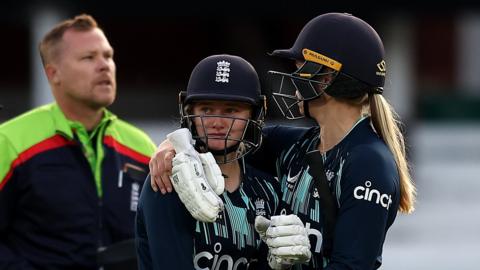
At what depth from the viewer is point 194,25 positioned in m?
18.0

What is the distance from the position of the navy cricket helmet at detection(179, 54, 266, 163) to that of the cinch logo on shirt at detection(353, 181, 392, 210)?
404mm

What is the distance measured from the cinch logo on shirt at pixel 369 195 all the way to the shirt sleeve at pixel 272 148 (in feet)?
1.67

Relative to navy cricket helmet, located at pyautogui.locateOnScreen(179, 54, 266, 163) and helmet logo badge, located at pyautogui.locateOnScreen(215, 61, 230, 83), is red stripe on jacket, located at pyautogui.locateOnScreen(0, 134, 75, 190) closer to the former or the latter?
navy cricket helmet, located at pyautogui.locateOnScreen(179, 54, 266, 163)

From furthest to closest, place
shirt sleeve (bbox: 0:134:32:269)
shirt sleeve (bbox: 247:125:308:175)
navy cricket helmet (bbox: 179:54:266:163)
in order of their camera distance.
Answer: shirt sleeve (bbox: 0:134:32:269)
shirt sleeve (bbox: 247:125:308:175)
navy cricket helmet (bbox: 179:54:266:163)

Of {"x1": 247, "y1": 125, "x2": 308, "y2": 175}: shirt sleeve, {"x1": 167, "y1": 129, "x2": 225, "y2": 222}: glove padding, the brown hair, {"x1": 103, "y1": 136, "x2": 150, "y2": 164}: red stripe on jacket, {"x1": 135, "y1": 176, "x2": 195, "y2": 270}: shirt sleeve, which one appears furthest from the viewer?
the brown hair

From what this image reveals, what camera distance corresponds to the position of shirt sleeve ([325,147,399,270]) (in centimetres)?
327

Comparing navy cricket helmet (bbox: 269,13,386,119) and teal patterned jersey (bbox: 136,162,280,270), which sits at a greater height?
navy cricket helmet (bbox: 269,13,386,119)

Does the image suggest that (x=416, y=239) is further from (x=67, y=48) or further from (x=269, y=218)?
(x=269, y=218)

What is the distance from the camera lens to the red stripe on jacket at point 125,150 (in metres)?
4.82

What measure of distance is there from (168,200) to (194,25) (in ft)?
48.6

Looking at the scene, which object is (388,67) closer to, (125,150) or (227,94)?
(125,150)

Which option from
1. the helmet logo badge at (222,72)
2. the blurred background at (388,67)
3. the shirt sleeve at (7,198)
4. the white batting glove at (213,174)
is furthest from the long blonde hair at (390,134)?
the blurred background at (388,67)

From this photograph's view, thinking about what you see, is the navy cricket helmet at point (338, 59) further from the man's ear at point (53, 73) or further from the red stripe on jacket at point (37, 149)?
the man's ear at point (53, 73)

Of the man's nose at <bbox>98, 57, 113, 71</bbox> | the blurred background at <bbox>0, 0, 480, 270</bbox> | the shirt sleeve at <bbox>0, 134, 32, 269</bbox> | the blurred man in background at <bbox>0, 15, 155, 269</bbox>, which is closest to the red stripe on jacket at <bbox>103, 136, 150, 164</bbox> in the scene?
the blurred man in background at <bbox>0, 15, 155, 269</bbox>
